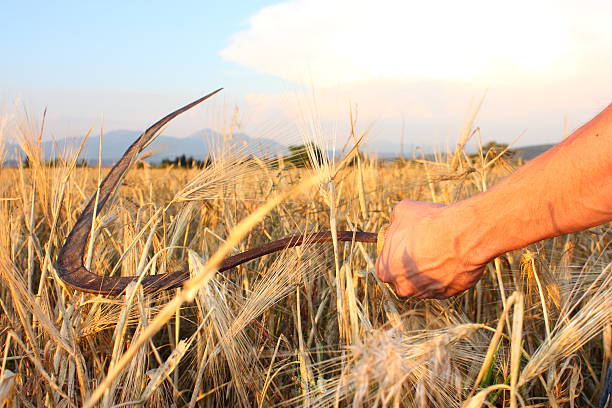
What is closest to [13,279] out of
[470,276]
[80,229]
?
[80,229]

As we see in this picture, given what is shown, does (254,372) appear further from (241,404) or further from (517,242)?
(517,242)

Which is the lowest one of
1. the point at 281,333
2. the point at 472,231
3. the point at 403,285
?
the point at 281,333

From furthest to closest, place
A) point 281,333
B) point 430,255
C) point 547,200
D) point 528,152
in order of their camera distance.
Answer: point 528,152
point 281,333
point 430,255
point 547,200

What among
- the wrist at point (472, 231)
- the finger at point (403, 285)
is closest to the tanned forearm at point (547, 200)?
the wrist at point (472, 231)

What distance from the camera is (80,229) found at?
932 mm

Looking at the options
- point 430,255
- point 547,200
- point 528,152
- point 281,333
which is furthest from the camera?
point 528,152

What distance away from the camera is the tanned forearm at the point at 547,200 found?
694mm

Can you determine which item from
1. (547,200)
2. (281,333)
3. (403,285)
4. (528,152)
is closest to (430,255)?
(403,285)

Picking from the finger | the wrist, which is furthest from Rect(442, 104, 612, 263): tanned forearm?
the finger

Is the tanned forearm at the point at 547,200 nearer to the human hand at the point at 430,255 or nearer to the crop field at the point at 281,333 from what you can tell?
the human hand at the point at 430,255

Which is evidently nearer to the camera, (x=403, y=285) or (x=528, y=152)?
(x=403, y=285)

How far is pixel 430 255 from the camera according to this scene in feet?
2.87

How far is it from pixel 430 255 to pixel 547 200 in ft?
0.74

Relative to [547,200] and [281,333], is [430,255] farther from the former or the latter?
[281,333]
